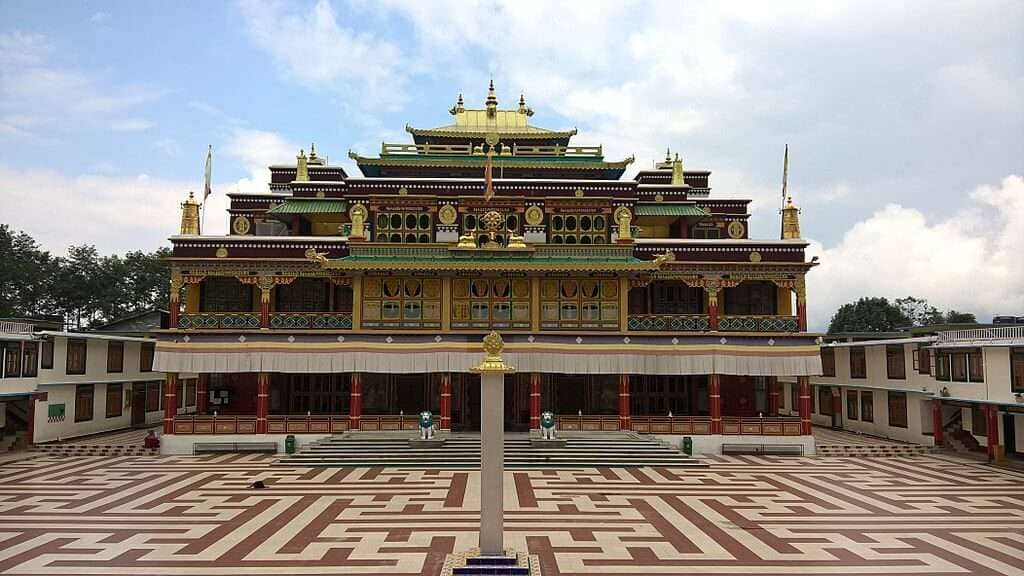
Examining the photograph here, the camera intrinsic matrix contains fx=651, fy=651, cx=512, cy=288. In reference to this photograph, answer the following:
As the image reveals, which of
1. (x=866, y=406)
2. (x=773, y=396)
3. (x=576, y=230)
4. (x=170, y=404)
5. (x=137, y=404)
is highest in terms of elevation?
(x=576, y=230)

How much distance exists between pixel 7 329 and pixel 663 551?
3072 cm

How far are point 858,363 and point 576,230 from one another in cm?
1874

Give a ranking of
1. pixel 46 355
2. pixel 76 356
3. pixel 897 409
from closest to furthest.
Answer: pixel 46 355
pixel 76 356
pixel 897 409

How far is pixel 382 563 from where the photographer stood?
47.3ft

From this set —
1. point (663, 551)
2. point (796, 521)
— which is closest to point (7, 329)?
point (663, 551)

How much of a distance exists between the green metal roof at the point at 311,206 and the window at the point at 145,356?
12.2m

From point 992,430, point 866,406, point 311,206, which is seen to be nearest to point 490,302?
point 311,206

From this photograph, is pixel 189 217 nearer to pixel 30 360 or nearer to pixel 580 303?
pixel 30 360

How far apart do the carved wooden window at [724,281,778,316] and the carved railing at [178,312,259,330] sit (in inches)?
929

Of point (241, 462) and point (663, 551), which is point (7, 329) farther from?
point (663, 551)

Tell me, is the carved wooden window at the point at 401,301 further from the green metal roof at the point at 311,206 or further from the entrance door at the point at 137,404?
the entrance door at the point at 137,404

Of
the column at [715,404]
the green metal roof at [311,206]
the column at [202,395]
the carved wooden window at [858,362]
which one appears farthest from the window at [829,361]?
the column at [202,395]

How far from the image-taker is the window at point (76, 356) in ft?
109

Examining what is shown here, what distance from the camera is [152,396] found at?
136 feet
